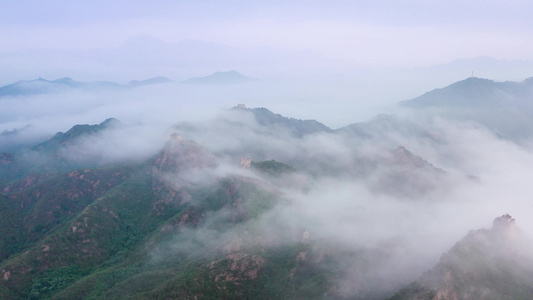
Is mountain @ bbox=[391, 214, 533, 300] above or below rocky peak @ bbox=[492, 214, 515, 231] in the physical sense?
below

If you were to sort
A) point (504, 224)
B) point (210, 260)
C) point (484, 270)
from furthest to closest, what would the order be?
point (210, 260), point (504, 224), point (484, 270)

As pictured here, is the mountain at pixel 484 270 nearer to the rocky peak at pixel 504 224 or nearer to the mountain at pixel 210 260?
the rocky peak at pixel 504 224

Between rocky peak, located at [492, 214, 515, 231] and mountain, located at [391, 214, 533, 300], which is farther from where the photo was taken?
rocky peak, located at [492, 214, 515, 231]

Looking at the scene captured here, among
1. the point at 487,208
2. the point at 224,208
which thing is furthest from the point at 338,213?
the point at 487,208

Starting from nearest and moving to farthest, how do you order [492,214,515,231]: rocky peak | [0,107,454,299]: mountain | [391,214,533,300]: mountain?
1. [391,214,533,300]: mountain
2. [492,214,515,231]: rocky peak
3. [0,107,454,299]: mountain

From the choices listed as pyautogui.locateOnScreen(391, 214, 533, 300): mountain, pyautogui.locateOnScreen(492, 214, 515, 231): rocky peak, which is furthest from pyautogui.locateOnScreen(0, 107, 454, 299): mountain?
pyautogui.locateOnScreen(492, 214, 515, 231): rocky peak

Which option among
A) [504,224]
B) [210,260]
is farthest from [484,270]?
[210,260]

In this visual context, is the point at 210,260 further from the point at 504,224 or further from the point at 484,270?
the point at 504,224

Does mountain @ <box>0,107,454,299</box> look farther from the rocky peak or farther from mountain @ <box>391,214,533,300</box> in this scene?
the rocky peak

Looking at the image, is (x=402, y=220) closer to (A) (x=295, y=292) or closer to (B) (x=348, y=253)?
(B) (x=348, y=253)
